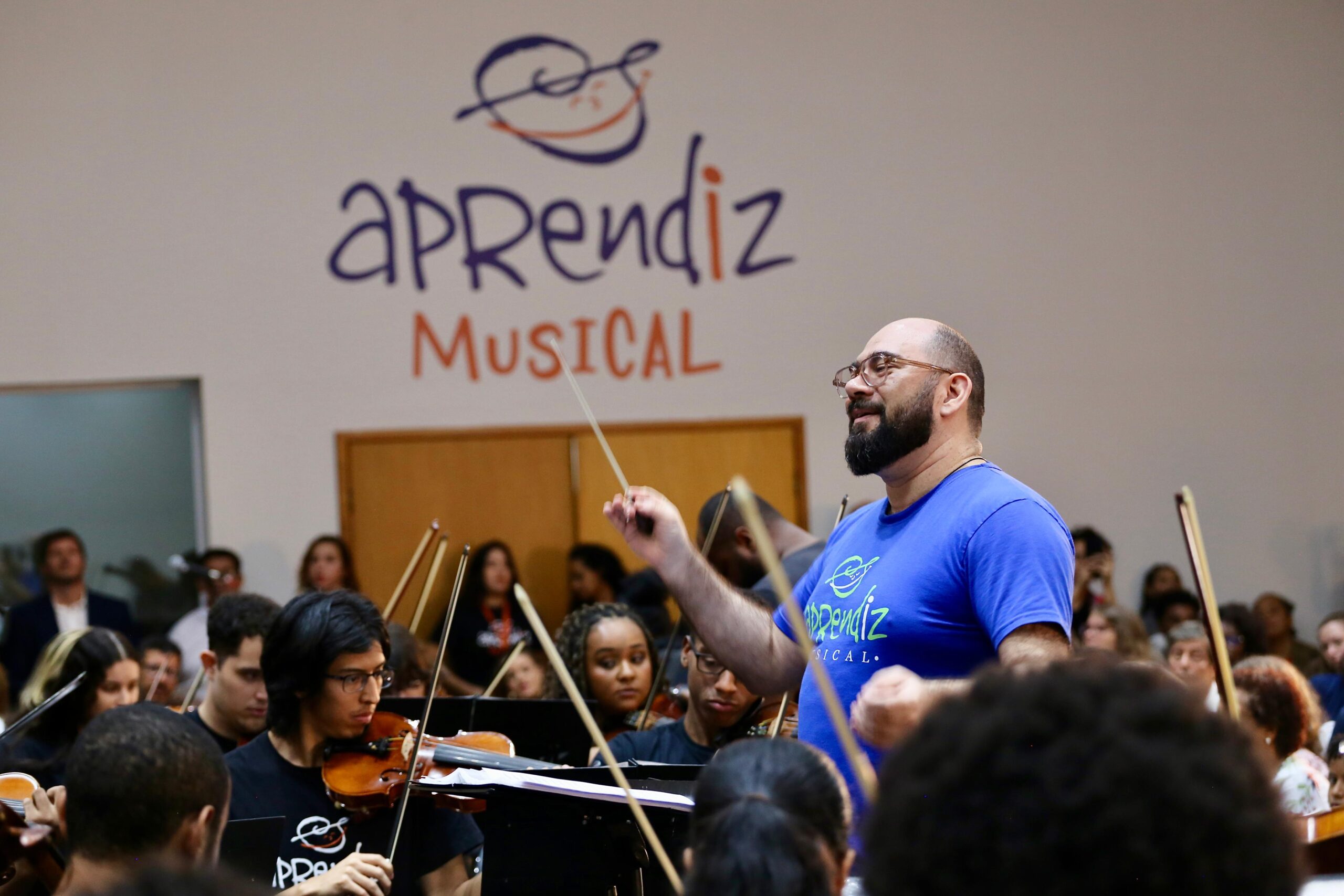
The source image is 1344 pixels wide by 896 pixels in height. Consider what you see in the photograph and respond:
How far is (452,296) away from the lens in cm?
702

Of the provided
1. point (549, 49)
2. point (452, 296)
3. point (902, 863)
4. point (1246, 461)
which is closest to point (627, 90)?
point (549, 49)

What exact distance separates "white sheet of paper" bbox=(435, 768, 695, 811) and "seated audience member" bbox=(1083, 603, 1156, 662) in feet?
9.87

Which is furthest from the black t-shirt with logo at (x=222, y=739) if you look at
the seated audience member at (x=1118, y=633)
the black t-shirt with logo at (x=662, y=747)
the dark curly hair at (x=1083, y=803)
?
the seated audience member at (x=1118, y=633)

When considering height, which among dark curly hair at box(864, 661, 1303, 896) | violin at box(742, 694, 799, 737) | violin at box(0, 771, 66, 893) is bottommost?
violin at box(742, 694, 799, 737)

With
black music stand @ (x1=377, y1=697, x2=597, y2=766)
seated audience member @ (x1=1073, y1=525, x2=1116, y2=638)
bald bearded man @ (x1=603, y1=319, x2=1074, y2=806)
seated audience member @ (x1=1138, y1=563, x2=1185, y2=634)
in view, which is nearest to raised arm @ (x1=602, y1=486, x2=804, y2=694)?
bald bearded man @ (x1=603, y1=319, x2=1074, y2=806)

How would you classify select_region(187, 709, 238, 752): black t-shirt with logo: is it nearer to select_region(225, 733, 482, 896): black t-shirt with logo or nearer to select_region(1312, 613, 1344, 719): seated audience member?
select_region(225, 733, 482, 896): black t-shirt with logo

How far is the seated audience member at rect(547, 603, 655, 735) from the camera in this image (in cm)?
375

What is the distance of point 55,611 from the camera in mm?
6051

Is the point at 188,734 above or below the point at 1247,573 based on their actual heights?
above

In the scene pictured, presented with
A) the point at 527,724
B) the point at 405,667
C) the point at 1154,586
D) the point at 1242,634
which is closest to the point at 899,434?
the point at 527,724

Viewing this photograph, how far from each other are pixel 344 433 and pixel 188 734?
214 inches

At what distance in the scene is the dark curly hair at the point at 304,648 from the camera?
260 cm

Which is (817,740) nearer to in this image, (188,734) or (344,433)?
(188,734)

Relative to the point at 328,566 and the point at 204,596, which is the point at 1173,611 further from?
the point at 204,596
